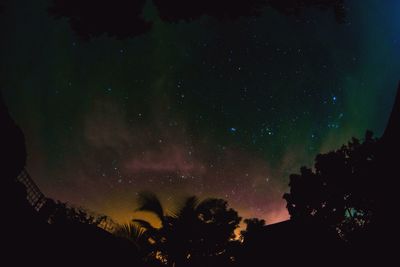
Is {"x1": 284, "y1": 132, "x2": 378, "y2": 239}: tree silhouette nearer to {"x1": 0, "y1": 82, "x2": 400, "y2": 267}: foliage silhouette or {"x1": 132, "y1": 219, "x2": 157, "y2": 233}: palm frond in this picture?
{"x1": 0, "y1": 82, "x2": 400, "y2": 267}: foliage silhouette

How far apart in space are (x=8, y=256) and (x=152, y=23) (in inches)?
184

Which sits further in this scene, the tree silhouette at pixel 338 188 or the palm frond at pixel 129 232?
the tree silhouette at pixel 338 188

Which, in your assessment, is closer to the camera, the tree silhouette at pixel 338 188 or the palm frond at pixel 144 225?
the palm frond at pixel 144 225

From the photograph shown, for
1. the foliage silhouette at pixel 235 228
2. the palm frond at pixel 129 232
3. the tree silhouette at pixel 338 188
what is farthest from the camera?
the tree silhouette at pixel 338 188

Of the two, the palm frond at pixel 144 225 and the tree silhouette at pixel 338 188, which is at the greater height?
the tree silhouette at pixel 338 188

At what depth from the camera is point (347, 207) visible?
2055cm

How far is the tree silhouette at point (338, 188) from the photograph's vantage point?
64.0ft

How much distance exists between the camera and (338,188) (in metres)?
20.1

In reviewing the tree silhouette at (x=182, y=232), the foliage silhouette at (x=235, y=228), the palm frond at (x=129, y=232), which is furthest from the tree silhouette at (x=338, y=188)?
the palm frond at (x=129, y=232)

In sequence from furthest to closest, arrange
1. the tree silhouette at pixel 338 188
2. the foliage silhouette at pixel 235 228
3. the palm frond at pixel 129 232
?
1. the tree silhouette at pixel 338 188
2. the palm frond at pixel 129 232
3. the foliage silhouette at pixel 235 228

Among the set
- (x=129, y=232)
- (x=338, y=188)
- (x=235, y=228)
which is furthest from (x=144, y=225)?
(x=338, y=188)

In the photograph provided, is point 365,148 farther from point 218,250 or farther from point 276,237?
point 218,250

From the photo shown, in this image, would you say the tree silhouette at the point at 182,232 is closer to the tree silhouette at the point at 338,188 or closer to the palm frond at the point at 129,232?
the palm frond at the point at 129,232

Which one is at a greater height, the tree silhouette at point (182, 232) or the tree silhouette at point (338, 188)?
the tree silhouette at point (338, 188)
